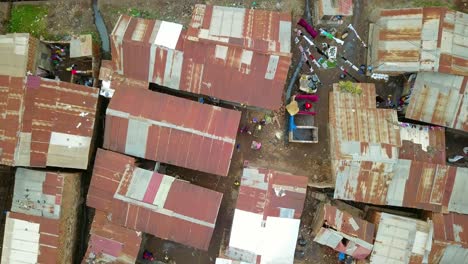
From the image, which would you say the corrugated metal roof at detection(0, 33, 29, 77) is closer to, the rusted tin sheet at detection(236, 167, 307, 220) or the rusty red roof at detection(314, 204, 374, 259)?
the rusted tin sheet at detection(236, 167, 307, 220)

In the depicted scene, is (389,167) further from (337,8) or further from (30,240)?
(30,240)

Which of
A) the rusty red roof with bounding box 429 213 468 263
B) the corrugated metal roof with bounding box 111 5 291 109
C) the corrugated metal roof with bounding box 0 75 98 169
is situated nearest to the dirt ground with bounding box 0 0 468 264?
the corrugated metal roof with bounding box 111 5 291 109

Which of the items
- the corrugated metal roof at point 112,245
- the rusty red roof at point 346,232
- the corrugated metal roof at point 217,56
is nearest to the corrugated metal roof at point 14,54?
the corrugated metal roof at point 217,56

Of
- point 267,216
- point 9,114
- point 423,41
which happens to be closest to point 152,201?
point 267,216

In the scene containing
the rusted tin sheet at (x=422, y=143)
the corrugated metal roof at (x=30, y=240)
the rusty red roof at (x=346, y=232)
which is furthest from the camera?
the rusted tin sheet at (x=422, y=143)

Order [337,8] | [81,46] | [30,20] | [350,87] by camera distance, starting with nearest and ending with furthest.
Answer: [350,87] → [81,46] → [337,8] → [30,20]

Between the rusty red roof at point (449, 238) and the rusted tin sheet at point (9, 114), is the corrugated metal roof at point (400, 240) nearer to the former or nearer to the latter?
the rusty red roof at point (449, 238)
